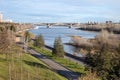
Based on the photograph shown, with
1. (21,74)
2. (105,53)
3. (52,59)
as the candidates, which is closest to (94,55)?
(105,53)

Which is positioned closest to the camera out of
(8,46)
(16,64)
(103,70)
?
(103,70)

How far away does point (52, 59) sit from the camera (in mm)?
63312

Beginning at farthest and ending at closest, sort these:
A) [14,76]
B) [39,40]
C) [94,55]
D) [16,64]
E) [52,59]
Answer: [39,40]
[52,59]
[16,64]
[94,55]
[14,76]

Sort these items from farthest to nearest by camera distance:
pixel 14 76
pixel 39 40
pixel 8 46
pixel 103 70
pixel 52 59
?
pixel 39 40 → pixel 52 59 → pixel 8 46 → pixel 103 70 → pixel 14 76

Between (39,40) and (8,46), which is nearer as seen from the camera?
(8,46)

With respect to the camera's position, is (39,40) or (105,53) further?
(39,40)

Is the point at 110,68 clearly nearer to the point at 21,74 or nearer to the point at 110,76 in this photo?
the point at 110,76

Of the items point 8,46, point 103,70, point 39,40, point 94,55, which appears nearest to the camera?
point 103,70

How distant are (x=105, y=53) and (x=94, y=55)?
1506mm

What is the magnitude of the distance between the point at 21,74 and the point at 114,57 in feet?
35.7

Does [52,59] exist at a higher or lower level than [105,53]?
lower

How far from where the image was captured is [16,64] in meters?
44.8

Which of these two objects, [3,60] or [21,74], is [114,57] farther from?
[3,60]

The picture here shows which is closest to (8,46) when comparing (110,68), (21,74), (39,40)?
(21,74)
